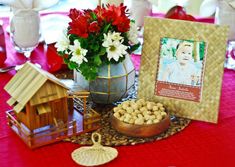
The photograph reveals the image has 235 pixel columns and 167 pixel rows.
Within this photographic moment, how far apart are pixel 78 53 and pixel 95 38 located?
0.06 m

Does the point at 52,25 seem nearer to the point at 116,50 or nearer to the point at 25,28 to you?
the point at 25,28

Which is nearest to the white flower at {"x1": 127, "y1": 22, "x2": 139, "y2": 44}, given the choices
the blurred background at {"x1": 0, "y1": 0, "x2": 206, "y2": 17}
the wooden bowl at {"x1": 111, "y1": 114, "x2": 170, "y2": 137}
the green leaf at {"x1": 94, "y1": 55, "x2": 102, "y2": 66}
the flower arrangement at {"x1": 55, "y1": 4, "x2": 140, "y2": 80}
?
the flower arrangement at {"x1": 55, "y1": 4, "x2": 140, "y2": 80}

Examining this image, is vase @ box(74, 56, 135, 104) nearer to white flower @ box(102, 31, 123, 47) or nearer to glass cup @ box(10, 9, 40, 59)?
white flower @ box(102, 31, 123, 47)

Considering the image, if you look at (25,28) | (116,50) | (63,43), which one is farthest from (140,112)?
(25,28)

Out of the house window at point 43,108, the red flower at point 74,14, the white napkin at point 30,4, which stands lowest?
the house window at point 43,108

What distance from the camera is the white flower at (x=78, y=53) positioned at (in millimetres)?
1118

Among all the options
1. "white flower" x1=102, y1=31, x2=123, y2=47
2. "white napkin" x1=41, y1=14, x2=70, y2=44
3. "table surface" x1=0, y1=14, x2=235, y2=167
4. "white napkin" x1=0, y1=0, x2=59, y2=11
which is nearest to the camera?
"table surface" x1=0, y1=14, x2=235, y2=167

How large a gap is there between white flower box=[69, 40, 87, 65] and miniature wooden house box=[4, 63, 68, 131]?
0.08m

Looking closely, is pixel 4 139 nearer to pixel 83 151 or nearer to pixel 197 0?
pixel 83 151

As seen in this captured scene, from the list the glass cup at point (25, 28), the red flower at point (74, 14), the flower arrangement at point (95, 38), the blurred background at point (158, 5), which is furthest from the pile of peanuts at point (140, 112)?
the blurred background at point (158, 5)

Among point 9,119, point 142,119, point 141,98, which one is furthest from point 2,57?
point 142,119

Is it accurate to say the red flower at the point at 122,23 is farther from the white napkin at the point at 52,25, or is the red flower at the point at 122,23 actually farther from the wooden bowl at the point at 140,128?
the white napkin at the point at 52,25

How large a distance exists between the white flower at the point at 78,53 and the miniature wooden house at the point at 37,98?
0.08m

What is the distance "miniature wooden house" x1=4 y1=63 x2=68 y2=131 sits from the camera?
1.04 meters
